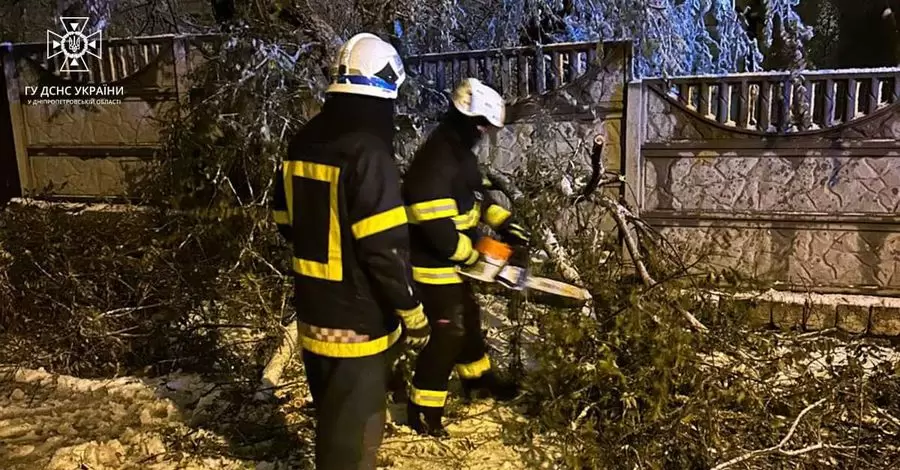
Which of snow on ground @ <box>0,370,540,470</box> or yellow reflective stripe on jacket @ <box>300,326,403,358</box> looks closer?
yellow reflective stripe on jacket @ <box>300,326,403,358</box>

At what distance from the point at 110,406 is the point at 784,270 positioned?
475cm

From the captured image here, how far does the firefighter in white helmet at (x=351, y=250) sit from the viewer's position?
2.49 m

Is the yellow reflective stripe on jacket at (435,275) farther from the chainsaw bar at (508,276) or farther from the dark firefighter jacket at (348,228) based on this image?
the dark firefighter jacket at (348,228)

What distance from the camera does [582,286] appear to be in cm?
419

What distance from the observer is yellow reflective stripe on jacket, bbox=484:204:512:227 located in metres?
3.82

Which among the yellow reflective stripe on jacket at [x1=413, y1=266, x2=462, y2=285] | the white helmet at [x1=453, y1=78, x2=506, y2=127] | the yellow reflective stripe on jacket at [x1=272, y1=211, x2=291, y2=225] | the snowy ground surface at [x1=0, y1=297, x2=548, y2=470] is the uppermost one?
the white helmet at [x1=453, y1=78, x2=506, y2=127]

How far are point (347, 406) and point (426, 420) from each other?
110 centimetres

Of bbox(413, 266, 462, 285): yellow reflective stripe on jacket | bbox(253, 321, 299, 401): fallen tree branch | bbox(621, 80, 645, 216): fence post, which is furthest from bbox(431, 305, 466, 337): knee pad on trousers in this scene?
bbox(621, 80, 645, 216): fence post

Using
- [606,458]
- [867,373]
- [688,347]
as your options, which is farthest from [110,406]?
[867,373]

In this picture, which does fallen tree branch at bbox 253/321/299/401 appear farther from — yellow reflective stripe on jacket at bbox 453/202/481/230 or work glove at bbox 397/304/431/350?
work glove at bbox 397/304/431/350

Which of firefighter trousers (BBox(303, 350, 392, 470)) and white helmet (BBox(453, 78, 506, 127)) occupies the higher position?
white helmet (BBox(453, 78, 506, 127))

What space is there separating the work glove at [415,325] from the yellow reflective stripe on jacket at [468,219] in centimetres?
77

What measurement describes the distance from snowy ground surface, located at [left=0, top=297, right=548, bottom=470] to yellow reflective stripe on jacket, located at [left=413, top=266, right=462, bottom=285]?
2.86 feet

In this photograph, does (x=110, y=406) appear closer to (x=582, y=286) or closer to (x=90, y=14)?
(x=582, y=286)
